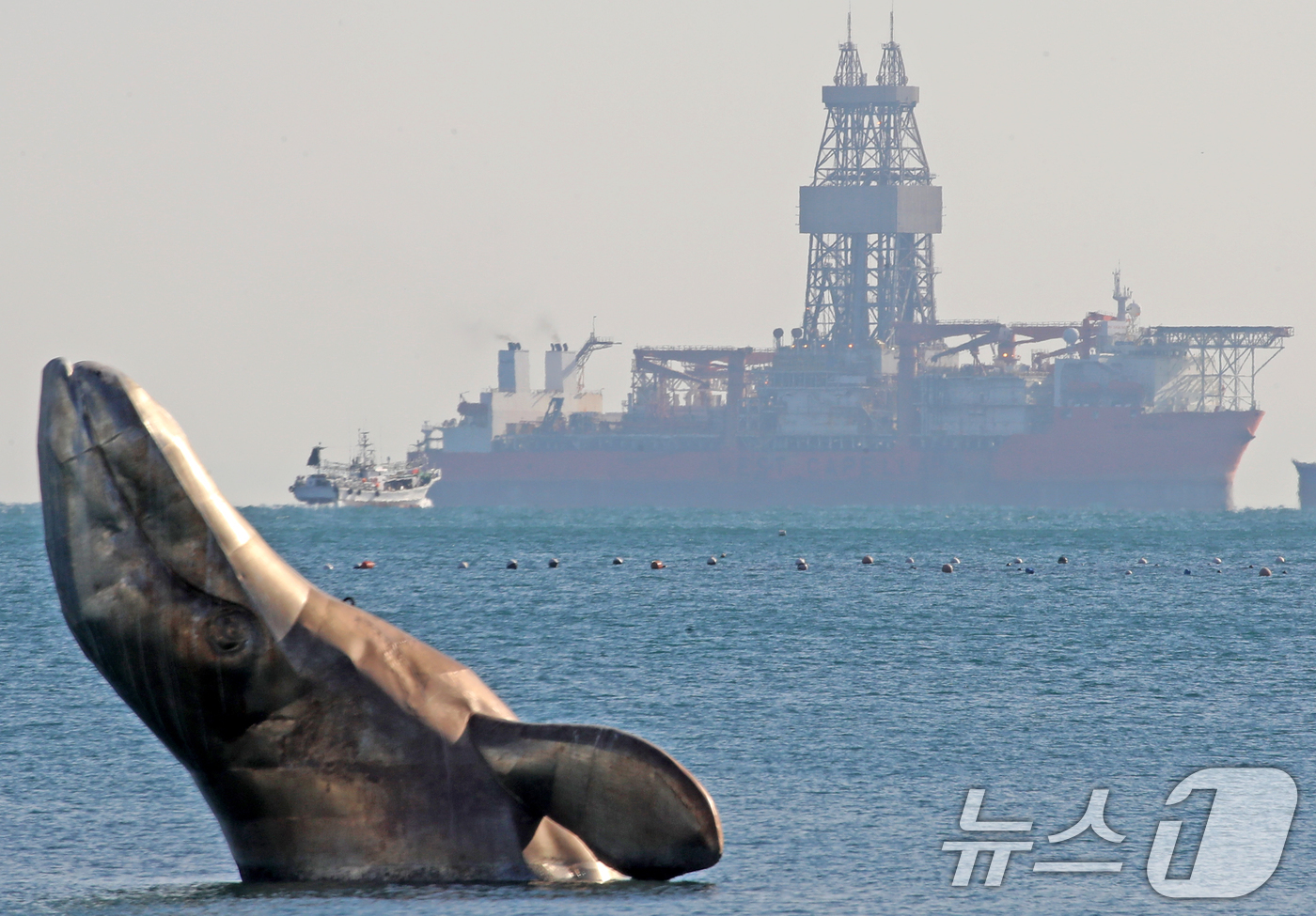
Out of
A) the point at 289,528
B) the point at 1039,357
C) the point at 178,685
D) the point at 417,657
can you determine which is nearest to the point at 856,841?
the point at 417,657

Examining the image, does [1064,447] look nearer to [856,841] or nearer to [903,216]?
[903,216]

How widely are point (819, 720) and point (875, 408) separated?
6530 inches

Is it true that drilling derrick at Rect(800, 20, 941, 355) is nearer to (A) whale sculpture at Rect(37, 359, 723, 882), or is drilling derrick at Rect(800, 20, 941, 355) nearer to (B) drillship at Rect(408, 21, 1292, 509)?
(B) drillship at Rect(408, 21, 1292, 509)

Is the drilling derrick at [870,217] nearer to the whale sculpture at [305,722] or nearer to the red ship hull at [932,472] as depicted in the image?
the red ship hull at [932,472]

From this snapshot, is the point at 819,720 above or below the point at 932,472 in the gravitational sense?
below

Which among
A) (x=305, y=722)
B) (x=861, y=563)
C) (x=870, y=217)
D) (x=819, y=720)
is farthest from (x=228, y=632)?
(x=870, y=217)

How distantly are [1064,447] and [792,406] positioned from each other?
91.8ft

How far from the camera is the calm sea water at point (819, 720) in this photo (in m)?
15.8

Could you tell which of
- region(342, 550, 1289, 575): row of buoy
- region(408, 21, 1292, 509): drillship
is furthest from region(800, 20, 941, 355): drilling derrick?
region(342, 550, 1289, 575): row of buoy

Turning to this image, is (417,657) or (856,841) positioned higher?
(417,657)

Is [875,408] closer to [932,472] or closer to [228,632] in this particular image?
[932,472]

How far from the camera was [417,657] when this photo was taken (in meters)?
12.2

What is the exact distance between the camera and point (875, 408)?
193500mm

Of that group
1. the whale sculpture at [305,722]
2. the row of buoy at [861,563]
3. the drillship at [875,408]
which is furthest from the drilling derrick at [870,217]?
the whale sculpture at [305,722]
